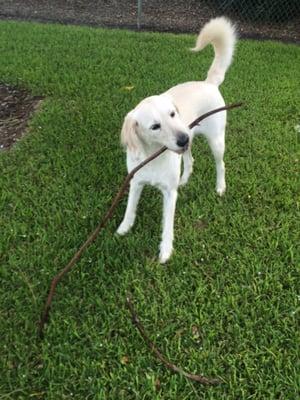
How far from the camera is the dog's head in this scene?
251 centimetres

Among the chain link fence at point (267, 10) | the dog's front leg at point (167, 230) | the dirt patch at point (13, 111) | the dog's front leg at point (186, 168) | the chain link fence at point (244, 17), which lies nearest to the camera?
the dog's front leg at point (167, 230)

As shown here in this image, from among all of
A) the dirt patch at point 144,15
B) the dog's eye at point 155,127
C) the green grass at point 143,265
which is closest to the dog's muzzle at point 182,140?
the dog's eye at point 155,127

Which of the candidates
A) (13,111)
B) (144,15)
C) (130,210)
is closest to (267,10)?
(144,15)

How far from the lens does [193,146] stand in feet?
14.1

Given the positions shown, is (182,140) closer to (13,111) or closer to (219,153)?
(219,153)

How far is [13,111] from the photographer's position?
16.0 feet

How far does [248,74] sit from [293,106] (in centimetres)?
108

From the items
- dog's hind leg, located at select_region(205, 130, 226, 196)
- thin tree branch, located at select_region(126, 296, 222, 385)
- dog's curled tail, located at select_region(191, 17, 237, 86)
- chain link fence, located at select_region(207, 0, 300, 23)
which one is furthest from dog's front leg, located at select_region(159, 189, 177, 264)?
chain link fence, located at select_region(207, 0, 300, 23)

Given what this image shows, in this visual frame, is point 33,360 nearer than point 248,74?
Yes

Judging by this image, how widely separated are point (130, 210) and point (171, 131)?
0.85 metres

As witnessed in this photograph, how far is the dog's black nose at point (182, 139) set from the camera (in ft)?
8.18

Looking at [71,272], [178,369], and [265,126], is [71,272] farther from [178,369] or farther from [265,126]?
[265,126]

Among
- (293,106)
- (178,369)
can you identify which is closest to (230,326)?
(178,369)

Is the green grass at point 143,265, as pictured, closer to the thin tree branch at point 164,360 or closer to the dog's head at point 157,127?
the thin tree branch at point 164,360
